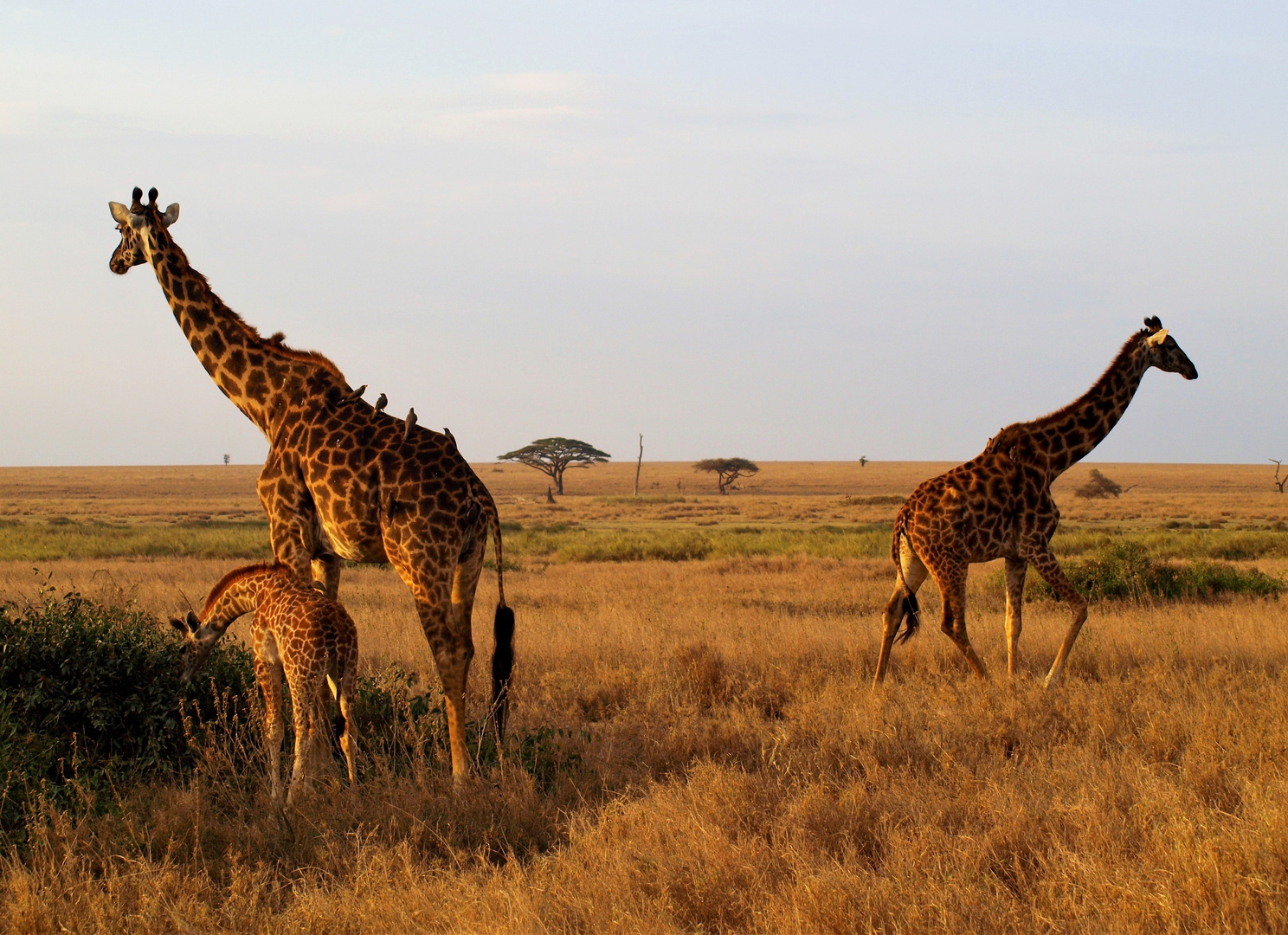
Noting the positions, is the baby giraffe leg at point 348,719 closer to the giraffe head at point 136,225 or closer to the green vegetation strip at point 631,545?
the giraffe head at point 136,225

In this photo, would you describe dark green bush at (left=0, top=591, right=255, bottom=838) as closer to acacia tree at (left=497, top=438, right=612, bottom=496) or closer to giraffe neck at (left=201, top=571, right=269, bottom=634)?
giraffe neck at (left=201, top=571, right=269, bottom=634)

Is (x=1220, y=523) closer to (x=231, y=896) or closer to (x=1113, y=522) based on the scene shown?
(x=1113, y=522)

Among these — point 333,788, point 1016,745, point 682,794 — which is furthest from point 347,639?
point 1016,745

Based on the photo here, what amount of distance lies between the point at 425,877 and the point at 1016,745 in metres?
3.84

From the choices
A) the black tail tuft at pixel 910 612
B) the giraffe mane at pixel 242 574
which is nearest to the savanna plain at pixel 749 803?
the black tail tuft at pixel 910 612

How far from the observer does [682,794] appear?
555 cm

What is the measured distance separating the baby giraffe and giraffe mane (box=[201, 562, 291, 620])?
0.05ft

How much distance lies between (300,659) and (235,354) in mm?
2442

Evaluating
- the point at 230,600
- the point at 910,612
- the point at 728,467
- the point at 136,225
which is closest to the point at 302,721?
the point at 230,600

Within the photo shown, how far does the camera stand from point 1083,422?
9.07 metres

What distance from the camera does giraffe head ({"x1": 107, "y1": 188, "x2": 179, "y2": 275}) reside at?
276 inches

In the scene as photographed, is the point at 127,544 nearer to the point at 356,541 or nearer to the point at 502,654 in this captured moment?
the point at 356,541

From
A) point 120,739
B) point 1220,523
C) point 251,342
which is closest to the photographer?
point 120,739

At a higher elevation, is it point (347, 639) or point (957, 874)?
point (347, 639)
